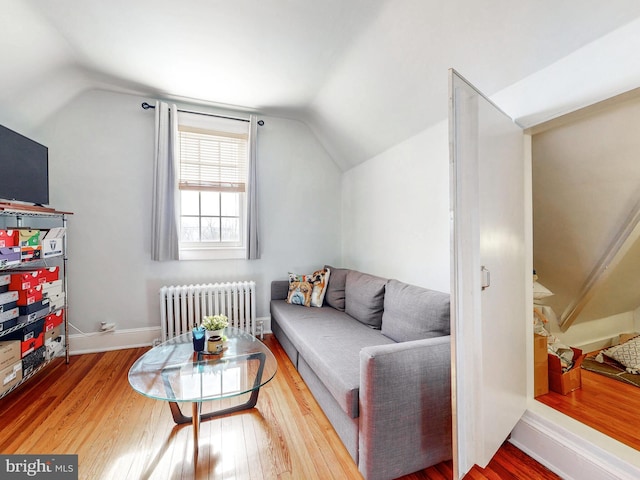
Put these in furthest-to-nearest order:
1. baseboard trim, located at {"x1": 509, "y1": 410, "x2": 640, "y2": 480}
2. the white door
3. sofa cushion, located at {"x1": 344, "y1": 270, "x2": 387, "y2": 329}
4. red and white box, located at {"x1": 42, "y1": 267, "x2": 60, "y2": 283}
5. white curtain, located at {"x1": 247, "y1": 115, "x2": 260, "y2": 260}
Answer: white curtain, located at {"x1": 247, "y1": 115, "x2": 260, "y2": 260} < sofa cushion, located at {"x1": 344, "y1": 270, "x2": 387, "y2": 329} < red and white box, located at {"x1": 42, "y1": 267, "x2": 60, "y2": 283} < baseboard trim, located at {"x1": 509, "y1": 410, "x2": 640, "y2": 480} < the white door

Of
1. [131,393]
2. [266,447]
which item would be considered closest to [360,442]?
[266,447]

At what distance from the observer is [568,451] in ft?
4.47

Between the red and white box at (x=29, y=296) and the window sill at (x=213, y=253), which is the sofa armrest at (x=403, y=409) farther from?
the red and white box at (x=29, y=296)

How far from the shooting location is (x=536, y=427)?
151cm

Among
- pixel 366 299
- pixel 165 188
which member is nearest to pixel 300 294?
pixel 366 299

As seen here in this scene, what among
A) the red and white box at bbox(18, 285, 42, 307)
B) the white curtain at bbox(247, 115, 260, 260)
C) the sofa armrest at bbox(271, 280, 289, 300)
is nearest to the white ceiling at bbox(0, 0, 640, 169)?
the white curtain at bbox(247, 115, 260, 260)

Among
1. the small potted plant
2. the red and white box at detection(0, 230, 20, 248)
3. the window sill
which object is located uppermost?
the red and white box at detection(0, 230, 20, 248)

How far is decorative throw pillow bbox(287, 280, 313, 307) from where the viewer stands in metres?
3.00

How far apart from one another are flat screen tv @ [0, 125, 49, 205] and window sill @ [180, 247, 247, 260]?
1.23 meters

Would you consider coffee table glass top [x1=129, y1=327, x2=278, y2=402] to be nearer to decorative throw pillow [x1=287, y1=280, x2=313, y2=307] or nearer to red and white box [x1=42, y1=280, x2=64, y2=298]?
decorative throw pillow [x1=287, y1=280, x2=313, y2=307]

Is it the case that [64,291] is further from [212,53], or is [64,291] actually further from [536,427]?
[536,427]

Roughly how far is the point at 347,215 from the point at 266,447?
2.61 metres

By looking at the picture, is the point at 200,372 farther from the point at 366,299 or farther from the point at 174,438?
the point at 366,299

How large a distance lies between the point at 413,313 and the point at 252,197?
2.14 m
